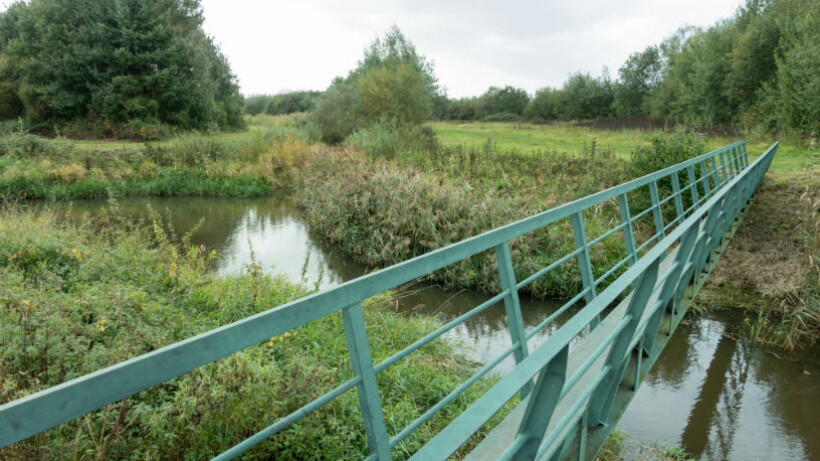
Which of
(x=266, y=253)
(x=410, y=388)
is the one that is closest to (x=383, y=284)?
(x=410, y=388)

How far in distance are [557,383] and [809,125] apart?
20553 mm

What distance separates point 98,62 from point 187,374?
2855cm

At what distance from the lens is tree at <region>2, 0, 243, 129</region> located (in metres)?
26.2

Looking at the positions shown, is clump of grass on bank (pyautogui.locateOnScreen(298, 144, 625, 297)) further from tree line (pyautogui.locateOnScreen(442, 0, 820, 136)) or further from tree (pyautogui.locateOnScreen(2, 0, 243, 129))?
tree (pyautogui.locateOnScreen(2, 0, 243, 129))

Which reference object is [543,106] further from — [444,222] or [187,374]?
[187,374]

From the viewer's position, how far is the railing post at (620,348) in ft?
6.09

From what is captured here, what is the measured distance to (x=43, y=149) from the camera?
64.0 feet

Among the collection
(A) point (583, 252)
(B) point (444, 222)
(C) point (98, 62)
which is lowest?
(B) point (444, 222)

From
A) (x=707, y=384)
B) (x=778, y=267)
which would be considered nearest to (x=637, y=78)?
(x=778, y=267)

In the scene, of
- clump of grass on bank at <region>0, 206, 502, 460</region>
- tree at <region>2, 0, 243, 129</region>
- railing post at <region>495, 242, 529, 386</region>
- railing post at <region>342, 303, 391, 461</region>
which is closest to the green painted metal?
railing post at <region>495, 242, 529, 386</region>

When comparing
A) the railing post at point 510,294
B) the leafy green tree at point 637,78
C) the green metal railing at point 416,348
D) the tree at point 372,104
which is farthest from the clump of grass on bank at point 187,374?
the leafy green tree at point 637,78

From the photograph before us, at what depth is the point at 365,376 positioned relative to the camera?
54.1 inches

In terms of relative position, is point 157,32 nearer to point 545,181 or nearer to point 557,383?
point 545,181

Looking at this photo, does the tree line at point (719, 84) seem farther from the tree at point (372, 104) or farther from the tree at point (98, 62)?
the tree at point (98, 62)
